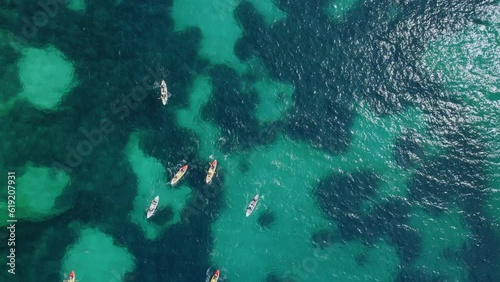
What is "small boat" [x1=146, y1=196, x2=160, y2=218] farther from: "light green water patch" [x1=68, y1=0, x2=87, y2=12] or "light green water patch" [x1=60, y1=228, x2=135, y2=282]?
"light green water patch" [x1=68, y1=0, x2=87, y2=12]

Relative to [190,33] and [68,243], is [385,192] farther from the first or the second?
[68,243]

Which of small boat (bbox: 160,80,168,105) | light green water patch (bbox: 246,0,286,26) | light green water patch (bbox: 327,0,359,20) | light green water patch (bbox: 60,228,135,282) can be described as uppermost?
light green water patch (bbox: 327,0,359,20)

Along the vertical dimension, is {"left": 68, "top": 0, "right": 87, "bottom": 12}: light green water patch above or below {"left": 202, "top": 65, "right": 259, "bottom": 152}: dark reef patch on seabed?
below

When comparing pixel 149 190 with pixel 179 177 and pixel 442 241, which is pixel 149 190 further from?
pixel 442 241

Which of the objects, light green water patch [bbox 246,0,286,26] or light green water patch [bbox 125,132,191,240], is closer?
light green water patch [bbox 125,132,191,240]

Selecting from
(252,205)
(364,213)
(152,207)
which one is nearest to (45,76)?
(152,207)

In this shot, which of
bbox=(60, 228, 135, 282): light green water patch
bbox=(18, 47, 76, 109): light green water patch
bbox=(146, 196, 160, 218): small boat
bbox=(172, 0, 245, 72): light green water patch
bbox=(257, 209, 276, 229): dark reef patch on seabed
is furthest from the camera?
bbox=(257, 209, 276, 229): dark reef patch on seabed

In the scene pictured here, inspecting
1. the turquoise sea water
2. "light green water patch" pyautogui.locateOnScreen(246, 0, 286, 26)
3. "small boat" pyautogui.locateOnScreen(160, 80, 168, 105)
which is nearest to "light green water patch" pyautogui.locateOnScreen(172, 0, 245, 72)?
the turquoise sea water

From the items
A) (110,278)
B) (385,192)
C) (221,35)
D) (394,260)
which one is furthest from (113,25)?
(394,260)
